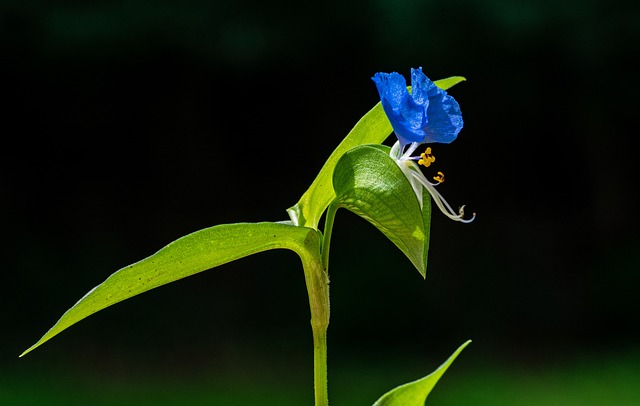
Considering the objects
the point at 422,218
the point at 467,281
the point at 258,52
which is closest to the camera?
the point at 422,218

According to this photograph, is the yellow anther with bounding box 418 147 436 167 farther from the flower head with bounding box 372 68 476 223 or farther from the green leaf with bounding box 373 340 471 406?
the green leaf with bounding box 373 340 471 406

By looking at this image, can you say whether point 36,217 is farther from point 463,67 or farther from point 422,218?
Result: point 422,218

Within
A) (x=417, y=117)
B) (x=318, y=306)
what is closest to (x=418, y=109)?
(x=417, y=117)

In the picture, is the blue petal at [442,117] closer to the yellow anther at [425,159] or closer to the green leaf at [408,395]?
the yellow anther at [425,159]

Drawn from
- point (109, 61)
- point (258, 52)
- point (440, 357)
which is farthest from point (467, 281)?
point (109, 61)

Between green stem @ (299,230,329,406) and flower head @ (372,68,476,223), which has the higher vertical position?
flower head @ (372,68,476,223)

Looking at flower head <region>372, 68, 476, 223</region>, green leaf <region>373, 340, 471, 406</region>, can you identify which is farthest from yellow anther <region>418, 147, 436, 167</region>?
green leaf <region>373, 340, 471, 406</region>

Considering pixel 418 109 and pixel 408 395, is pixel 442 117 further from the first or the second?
pixel 408 395
